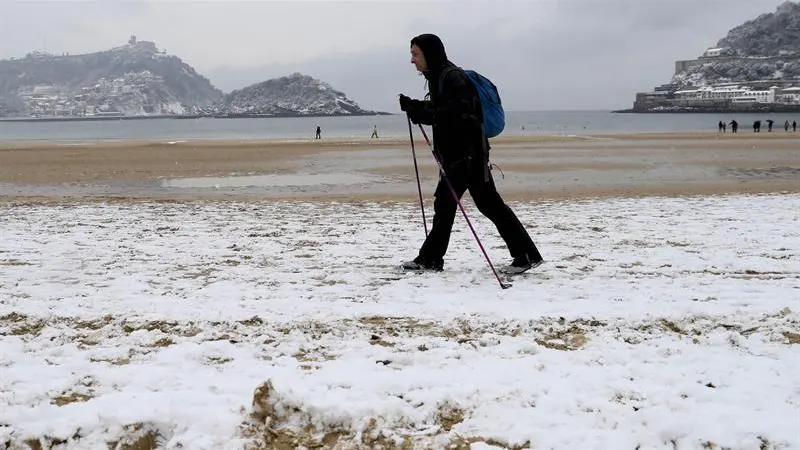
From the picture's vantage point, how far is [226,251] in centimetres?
738

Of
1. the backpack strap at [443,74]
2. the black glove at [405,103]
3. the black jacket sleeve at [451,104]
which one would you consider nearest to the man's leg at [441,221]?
the black jacket sleeve at [451,104]

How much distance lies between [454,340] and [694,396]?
56.3 inches

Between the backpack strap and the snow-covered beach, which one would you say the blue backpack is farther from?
the snow-covered beach

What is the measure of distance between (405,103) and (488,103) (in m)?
0.76

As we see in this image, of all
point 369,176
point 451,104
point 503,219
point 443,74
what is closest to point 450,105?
point 451,104

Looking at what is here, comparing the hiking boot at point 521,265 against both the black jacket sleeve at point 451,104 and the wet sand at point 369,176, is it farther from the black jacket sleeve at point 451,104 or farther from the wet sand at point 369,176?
the wet sand at point 369,176

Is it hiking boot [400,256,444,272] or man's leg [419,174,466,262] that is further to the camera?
hiking boot [400,256,444,272]

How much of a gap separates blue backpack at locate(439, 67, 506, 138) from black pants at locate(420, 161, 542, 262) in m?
0.43

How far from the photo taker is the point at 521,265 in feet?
20.2

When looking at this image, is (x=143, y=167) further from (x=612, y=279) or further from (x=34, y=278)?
(x=612, y=279)

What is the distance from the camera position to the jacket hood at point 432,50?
233 inches

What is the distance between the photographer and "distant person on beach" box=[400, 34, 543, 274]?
19.2 feet

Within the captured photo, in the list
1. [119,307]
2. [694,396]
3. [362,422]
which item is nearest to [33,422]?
[362,422]

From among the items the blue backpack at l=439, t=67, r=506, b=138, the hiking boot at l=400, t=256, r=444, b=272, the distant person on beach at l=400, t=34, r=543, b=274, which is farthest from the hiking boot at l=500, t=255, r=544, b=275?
the blue backpack at l=439, t=67, r=506, b=138
